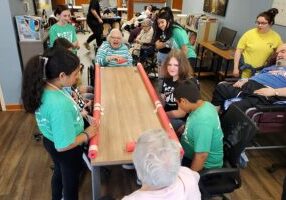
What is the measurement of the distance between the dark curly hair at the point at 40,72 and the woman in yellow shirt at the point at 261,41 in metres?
2.41

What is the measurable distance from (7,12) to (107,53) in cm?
127

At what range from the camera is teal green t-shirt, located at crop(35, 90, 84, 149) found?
4.39 feet

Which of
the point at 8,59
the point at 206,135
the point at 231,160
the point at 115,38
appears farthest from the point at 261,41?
the point at 8,59

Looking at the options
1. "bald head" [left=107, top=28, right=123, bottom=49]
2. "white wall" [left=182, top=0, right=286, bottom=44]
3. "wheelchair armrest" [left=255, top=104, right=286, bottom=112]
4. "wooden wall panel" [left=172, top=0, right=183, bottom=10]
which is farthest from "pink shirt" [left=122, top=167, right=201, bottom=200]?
"wooden wall panel" [left=172, top=0, right=183, bottom=10]

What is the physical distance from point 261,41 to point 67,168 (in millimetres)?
2605

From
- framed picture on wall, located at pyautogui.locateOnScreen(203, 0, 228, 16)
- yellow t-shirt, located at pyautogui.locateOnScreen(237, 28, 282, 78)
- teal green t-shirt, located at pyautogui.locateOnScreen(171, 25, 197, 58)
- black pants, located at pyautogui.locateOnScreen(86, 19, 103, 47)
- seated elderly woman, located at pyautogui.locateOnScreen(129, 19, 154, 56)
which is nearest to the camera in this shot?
yellow t-shirt, located at pyautogui.locateOnScreen(237, 28, 282, 78)

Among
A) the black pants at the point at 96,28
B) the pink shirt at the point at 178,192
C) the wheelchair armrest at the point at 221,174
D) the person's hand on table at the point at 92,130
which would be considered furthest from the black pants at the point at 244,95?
the black pants at the point at 96,28

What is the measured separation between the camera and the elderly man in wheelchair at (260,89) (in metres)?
2.47

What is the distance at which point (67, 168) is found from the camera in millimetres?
1592

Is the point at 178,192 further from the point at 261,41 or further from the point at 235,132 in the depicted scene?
the point at 261,41

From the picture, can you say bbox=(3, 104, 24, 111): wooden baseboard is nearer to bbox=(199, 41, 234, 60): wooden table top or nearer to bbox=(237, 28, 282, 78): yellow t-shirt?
bbox=(237, 28, 282, 78): yellow t-shirt

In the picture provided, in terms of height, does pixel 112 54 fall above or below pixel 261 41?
below

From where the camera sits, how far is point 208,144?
154cm

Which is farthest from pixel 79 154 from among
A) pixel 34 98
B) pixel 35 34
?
pixel 35 34
